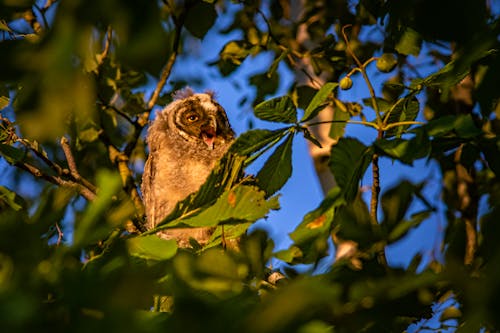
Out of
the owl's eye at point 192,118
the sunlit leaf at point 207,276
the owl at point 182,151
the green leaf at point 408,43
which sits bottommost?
the sunlit leaf at point 207,276

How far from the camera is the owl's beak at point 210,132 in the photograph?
3551 mm

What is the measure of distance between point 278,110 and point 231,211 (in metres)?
0.40

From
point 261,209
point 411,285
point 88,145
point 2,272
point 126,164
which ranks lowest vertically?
point 411,285

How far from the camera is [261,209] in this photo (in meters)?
1.09

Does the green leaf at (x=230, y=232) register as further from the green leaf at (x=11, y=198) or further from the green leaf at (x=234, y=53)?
the green leaf at (x=234, y=53)

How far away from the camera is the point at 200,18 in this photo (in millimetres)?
2408

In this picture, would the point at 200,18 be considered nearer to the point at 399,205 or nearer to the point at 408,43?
the point at 408,43

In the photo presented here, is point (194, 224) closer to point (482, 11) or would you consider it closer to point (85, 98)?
point (85, 98)

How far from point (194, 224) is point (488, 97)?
664 mm

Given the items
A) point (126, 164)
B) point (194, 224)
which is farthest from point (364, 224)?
point (126, 164)

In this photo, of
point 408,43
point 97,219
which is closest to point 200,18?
point 408,43

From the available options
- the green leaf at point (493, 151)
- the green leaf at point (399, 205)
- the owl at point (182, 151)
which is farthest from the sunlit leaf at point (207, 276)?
the owl at point (182, 151)

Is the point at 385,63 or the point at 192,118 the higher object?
the point at 192,118

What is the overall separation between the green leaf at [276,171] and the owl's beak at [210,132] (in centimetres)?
210
